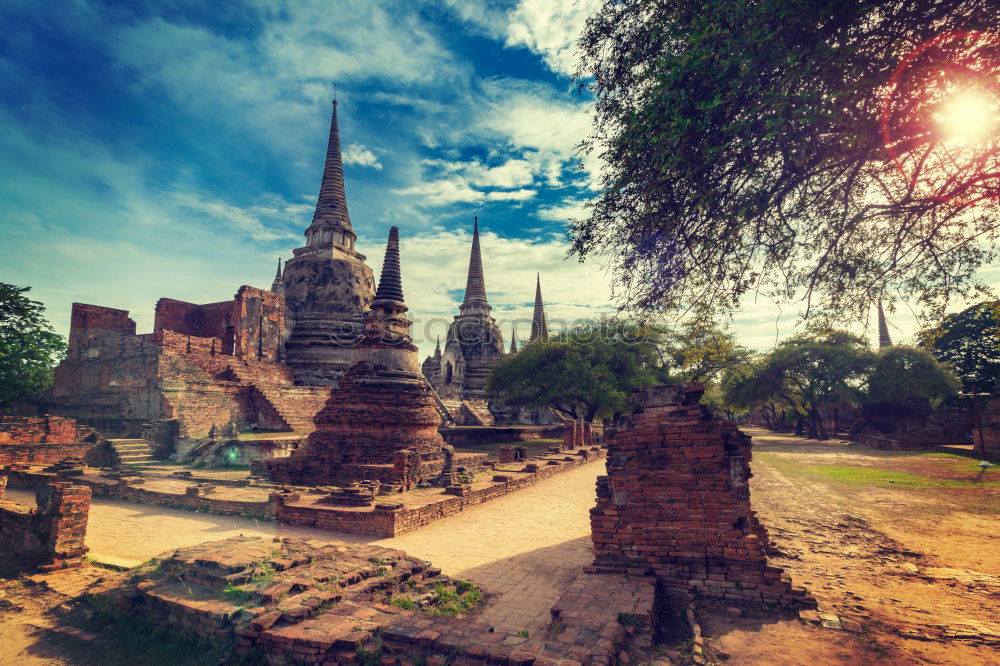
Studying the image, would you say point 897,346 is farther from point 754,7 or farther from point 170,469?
point 170,469

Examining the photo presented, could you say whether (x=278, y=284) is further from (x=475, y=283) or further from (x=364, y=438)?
(x=364, y=438)

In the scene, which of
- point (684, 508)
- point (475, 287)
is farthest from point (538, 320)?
point (684, 508)

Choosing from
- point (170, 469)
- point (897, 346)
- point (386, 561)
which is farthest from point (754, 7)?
point (897, 346)

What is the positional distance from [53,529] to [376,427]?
6.74 m

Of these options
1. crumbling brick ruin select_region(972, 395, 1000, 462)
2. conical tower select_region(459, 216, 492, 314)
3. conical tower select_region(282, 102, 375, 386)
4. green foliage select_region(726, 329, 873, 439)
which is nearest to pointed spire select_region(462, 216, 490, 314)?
conical tower select_region(459, 216, 492, 314)

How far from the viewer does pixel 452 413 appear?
30.6 m

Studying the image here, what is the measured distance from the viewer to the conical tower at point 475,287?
133 ft

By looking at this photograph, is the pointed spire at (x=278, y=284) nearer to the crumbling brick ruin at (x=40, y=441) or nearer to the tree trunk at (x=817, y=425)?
the crumbling brick ruin at (x=40, y=441)

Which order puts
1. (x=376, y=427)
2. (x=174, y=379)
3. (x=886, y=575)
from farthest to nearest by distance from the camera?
(x=174, y=379), (x=376, y=427), (x=886, y=575)

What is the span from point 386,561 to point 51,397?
25.5 m

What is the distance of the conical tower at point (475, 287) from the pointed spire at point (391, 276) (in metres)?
25.1

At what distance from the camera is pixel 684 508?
16.6ft

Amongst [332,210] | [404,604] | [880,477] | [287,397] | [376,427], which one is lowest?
[880,477]

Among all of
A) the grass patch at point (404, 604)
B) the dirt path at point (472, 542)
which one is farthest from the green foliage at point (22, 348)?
the grass patch at point (404, 604)
